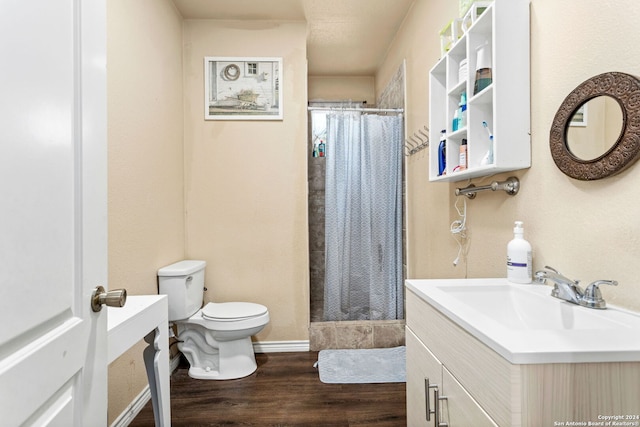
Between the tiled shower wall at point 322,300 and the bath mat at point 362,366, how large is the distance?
0.22 feet

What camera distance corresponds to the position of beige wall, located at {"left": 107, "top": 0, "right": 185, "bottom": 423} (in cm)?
162

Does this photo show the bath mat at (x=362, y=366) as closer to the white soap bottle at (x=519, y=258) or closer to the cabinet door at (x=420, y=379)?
the cabinet door at (x=420, y=379)

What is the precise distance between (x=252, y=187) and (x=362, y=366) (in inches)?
60.5

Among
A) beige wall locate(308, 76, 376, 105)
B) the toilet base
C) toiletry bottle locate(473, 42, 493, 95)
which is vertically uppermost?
beige wall locate(308, 76, 376, 105)

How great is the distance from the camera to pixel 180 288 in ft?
7.01

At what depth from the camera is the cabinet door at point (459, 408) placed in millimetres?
754

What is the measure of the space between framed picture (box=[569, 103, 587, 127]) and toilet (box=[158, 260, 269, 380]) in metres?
1.92

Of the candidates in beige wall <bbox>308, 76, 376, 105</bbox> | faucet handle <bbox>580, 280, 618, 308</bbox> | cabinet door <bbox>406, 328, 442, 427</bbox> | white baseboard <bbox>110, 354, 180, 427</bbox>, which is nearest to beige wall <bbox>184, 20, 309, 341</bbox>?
white baseboard <bbox>110, 354, 180, 427</bbox>

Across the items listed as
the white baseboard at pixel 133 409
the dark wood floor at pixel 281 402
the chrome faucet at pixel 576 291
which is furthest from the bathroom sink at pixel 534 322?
the white baseboard at pixel 133 409

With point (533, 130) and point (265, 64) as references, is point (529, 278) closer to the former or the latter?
point (533, 130)

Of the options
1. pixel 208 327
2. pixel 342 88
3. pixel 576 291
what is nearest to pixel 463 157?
pixel 576 291

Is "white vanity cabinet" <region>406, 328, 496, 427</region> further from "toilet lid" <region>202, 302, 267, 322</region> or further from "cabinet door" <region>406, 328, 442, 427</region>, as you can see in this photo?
"toilet lid" <region>202, 302, 267, 322</region>

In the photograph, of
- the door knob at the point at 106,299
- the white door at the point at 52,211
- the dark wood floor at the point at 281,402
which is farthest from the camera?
the dark wood floor at the point at 281,402

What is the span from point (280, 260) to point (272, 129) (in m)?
1.04
